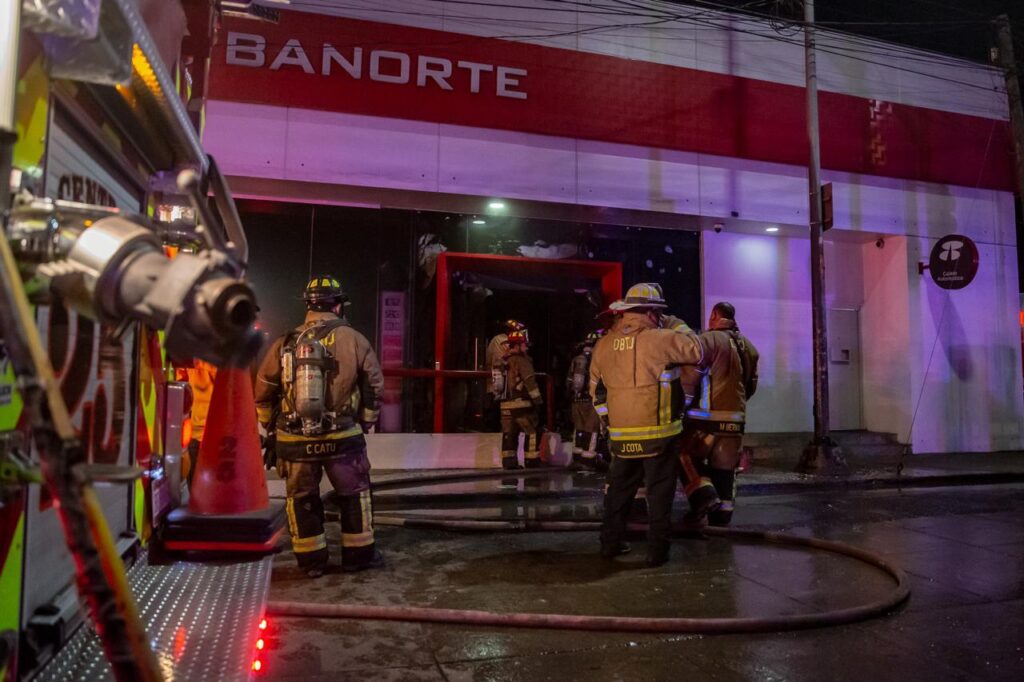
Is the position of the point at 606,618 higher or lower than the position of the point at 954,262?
lower

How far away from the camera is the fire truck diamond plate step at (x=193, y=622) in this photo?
187 centimetres

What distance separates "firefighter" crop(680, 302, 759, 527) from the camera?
20.1 feet

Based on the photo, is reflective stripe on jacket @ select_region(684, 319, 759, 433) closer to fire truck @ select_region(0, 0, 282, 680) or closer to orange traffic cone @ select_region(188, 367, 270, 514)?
orange traffic cone @ select_region(188, 367, 270, 514)

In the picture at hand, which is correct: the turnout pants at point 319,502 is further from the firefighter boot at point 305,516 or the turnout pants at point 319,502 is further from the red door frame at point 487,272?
the red door frame at point 487,272

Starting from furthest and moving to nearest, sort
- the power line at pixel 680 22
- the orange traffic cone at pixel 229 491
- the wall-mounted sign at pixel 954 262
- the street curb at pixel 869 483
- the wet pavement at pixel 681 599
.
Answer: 1. the wall-mounted sign at pixel 954 262
2. the power line at pixel 680 22
3. the street curb at pixel 869 483
4. the wet pavement at pixel 681 599
5. the orange traffic cone at pixel 229 491

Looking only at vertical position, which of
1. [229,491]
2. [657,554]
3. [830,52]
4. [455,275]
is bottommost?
[657,554]

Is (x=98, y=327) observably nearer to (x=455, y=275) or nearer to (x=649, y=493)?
(x=649, y=493)

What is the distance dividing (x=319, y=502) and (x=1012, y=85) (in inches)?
470

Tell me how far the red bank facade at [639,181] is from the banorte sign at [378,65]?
1.2 inches

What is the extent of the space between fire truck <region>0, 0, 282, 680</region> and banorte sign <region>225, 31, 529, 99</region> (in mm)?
7056

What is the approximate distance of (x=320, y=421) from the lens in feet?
15.0

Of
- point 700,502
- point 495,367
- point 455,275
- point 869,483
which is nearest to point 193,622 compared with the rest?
point 700,502

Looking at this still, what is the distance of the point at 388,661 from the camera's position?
3381 mm

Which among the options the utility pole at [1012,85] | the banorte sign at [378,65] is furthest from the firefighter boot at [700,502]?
the utility pole at [1012,85]
